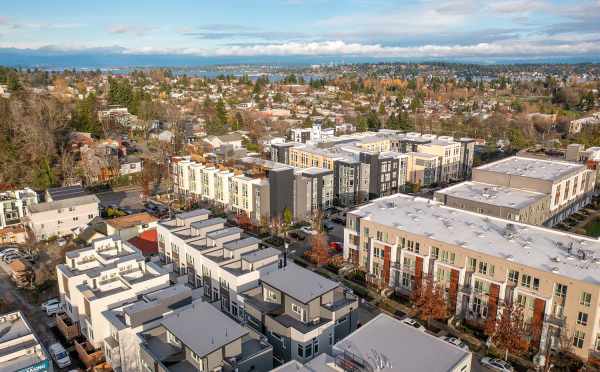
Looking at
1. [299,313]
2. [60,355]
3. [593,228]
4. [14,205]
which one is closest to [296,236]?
[299,313]

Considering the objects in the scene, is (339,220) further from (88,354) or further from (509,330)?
(88,354)

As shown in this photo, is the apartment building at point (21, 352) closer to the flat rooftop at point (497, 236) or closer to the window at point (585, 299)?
the flat rooftop at point (497, 236)

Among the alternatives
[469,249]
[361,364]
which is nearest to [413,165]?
[469,249]

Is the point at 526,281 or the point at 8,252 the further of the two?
the point at 8,252

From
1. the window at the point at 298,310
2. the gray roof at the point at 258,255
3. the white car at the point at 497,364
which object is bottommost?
the white car at the point at 497,364

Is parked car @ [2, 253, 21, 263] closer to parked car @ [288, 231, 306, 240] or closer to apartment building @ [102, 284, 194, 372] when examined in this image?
apartment building @ [102, 284, 194, 372]

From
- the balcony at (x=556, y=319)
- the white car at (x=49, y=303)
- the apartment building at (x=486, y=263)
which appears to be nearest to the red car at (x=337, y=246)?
the apartment building at (x=486, y=263)
